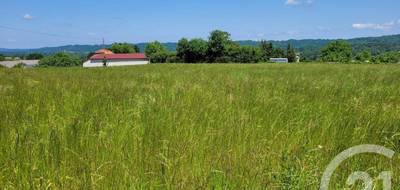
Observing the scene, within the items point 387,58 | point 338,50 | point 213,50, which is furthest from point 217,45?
point 338,50

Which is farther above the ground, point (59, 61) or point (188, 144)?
point (59, 61)

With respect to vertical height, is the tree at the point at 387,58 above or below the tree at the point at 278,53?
below

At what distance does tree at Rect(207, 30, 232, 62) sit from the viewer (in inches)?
4033

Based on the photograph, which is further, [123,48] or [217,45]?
[123,48]

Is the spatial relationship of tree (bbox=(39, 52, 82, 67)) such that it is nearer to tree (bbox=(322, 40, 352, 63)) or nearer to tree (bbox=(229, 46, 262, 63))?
tree (bbox=(229, 46, 262, 63))

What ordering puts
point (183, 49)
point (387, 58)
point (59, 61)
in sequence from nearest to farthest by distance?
point (183, 49), point (387, 58), point (59, 61)

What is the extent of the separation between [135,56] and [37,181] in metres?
139

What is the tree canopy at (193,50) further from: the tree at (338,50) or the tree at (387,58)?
the tree at (338,50)

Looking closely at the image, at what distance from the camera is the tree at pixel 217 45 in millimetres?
102438

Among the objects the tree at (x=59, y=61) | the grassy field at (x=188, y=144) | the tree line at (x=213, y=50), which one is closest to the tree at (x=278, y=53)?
the tree line at (x=213, y=50)

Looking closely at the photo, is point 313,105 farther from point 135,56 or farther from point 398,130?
point 135,56

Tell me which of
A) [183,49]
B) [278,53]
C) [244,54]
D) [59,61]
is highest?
[183,49]

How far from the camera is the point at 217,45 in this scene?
103250mm

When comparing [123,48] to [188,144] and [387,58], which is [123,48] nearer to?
[387,58]
